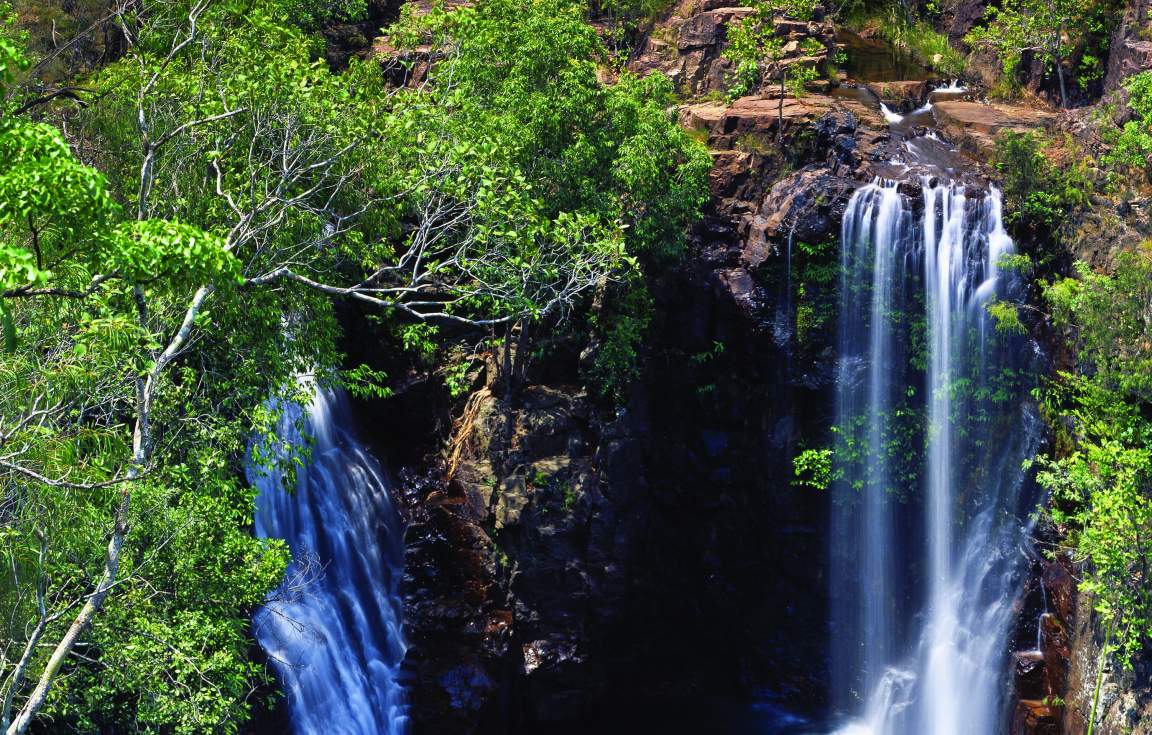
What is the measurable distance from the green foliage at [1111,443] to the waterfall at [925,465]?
1391 millimetres

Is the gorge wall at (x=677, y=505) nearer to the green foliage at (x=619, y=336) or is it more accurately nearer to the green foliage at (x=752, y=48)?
the green foliage at (x=619, y=336)

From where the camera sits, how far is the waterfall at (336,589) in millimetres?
17984

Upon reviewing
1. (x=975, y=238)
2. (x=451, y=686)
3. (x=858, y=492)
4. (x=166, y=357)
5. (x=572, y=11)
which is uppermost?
(x=572, y=11)

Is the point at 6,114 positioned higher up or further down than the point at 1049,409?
higher up

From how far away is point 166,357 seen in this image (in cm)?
1037

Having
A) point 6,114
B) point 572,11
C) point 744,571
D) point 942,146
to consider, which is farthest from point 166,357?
point 942,146

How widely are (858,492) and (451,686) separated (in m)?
9.52

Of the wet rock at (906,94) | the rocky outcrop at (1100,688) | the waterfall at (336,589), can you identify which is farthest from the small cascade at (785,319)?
the waterfall at (336,589)

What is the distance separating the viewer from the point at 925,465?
70.9 ft

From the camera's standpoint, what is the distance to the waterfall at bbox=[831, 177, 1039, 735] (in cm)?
2083

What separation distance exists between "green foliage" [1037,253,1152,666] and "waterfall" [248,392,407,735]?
1242 centimetres

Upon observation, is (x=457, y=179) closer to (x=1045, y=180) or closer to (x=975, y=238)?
(x=975, y=238)

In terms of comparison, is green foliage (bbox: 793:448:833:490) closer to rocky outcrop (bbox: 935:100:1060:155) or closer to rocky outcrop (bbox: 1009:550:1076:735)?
rocky outcrop (bbox: 1009:550:1076:735)

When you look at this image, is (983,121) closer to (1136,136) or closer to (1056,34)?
(1056,34)
